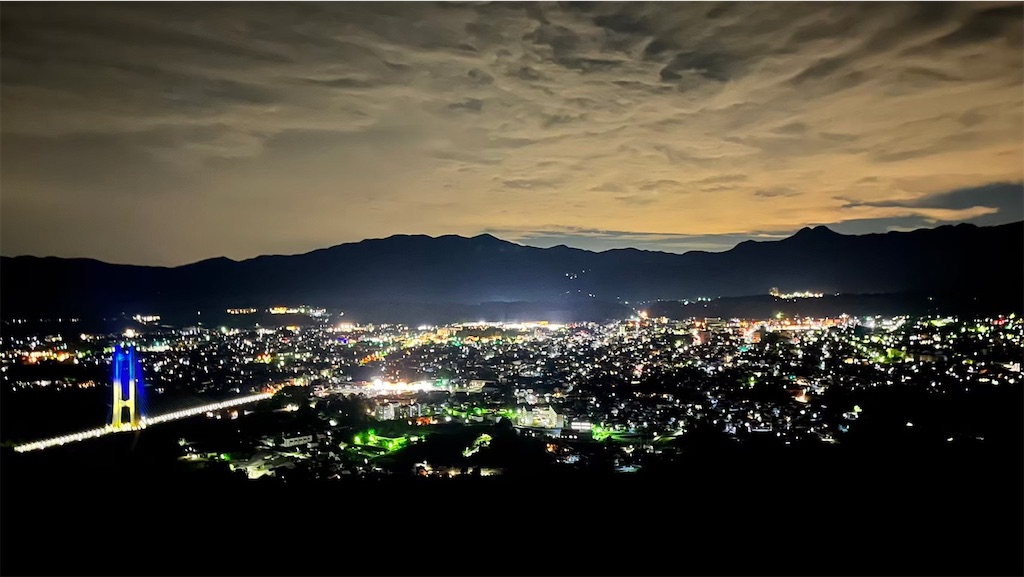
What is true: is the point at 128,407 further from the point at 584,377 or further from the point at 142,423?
the point at 584,377

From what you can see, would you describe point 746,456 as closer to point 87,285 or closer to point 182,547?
point 182,547

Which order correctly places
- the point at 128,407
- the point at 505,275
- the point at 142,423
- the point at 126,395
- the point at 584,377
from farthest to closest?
1. the point at 505,275
2. the point at 584,377
3. the point at 126,395
4. the point at 128,407
5. the point at 142,423

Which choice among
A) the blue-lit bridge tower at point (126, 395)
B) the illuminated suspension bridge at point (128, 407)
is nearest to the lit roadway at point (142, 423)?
the illuminated suspension bridge at point (128, 407)

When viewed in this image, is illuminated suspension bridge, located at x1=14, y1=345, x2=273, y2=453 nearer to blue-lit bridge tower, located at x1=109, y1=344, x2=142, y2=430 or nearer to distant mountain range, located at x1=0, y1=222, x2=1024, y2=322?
blue-lit bridge tower, located at x1=109, y1=344, x2=142, y2=430

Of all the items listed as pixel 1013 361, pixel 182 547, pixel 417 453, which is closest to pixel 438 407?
pixel 417 453

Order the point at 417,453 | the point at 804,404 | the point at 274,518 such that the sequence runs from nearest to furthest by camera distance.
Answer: the point at 274,518 → the point at 417,453 → the point at 804,404

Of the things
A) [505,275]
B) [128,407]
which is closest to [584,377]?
[128,407]
